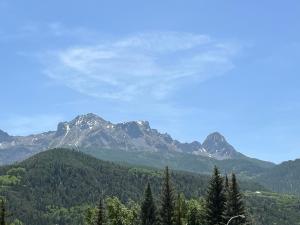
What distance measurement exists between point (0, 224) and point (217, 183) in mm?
32984

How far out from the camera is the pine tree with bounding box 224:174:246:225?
85562 millimetres

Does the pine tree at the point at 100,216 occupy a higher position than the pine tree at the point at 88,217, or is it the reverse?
the pine tree at the point at 100,216

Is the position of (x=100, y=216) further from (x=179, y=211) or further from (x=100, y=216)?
(x=179, y=211)

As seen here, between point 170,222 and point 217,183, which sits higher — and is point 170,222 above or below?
below

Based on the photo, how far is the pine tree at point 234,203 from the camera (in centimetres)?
8556

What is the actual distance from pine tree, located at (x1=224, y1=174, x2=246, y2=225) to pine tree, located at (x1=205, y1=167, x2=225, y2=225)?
1.71 metres

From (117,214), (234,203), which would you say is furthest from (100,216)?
(117,214)

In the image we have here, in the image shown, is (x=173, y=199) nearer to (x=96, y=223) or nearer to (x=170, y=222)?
(x=170, y=222)

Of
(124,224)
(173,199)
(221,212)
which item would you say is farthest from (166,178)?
(124,224)

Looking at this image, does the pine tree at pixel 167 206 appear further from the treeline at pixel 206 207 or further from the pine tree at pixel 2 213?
the pine tree at pixel 2 213

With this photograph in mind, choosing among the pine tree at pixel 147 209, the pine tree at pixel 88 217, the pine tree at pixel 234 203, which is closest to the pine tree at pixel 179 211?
the pine tree at pixel 147 209

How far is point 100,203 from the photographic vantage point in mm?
87062

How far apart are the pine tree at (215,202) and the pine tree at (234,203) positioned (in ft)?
5.62

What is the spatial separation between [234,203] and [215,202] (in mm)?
3921
